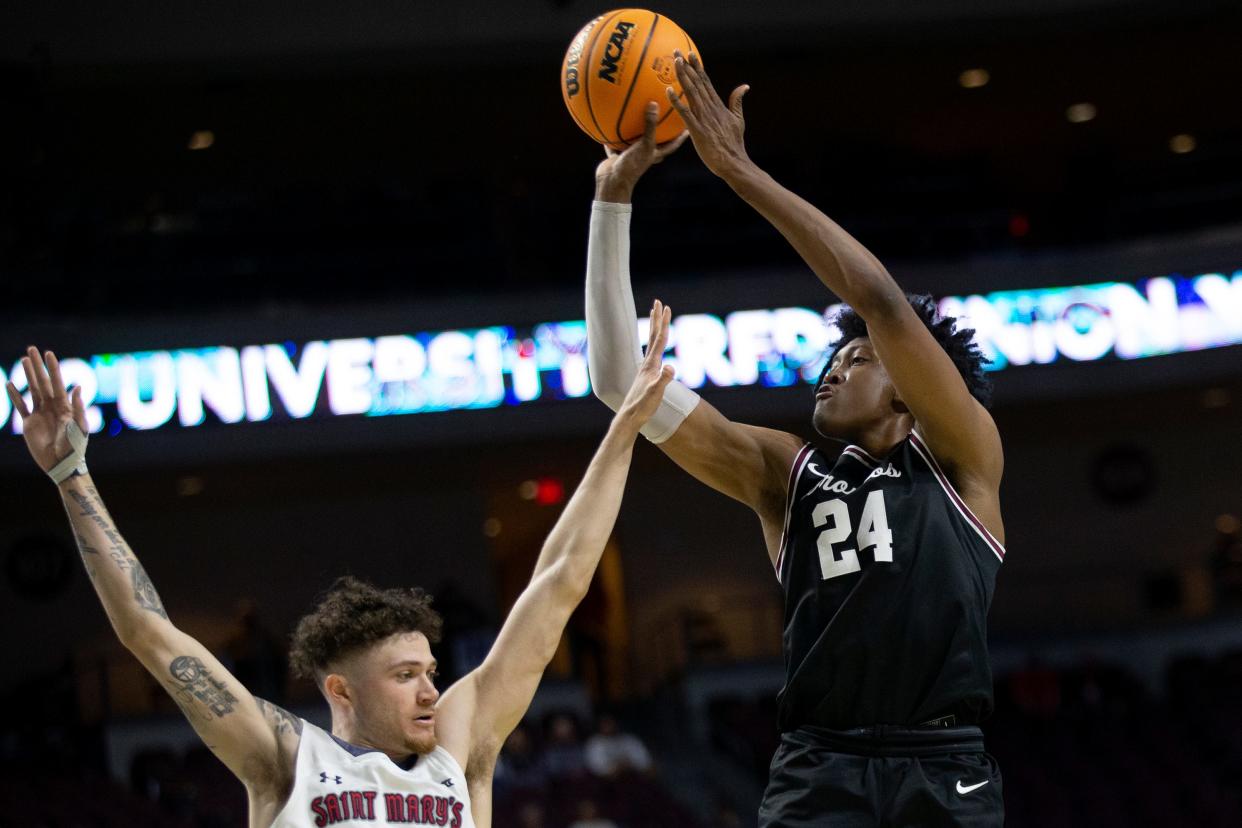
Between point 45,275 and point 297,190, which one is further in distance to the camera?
point 297,190

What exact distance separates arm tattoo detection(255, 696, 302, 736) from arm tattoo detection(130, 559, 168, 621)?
0.24 metres

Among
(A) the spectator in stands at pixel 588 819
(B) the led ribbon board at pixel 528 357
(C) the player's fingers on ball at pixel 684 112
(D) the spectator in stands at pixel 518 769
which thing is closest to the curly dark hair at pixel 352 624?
(C) the player's fingers on ball at pixel 684 112

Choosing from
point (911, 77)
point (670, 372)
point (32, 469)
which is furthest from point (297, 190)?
point (670, 372)

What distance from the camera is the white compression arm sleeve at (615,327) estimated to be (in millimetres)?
3605

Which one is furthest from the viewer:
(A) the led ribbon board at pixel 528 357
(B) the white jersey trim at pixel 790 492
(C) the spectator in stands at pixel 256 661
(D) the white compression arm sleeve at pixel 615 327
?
(C) the spectator in stands at pixel 256 661

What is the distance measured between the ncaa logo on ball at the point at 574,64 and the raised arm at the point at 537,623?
101cm

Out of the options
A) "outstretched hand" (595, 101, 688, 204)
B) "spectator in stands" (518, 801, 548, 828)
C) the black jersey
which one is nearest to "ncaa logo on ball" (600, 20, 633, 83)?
"outstretched hand" (595, 101, 688, 204)

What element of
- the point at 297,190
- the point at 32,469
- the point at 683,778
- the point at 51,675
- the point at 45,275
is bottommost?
the point at 683,778

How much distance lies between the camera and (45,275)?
13312 millimetres

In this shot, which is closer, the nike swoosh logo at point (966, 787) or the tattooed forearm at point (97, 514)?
the tattooed forearm at point (97, 514)

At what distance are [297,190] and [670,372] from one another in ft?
41.3

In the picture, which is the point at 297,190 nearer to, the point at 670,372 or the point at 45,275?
the point at 45,275

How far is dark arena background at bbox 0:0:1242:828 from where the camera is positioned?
13.0m

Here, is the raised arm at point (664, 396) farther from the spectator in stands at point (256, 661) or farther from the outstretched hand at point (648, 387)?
the spectator in stands at point (256, 661)
